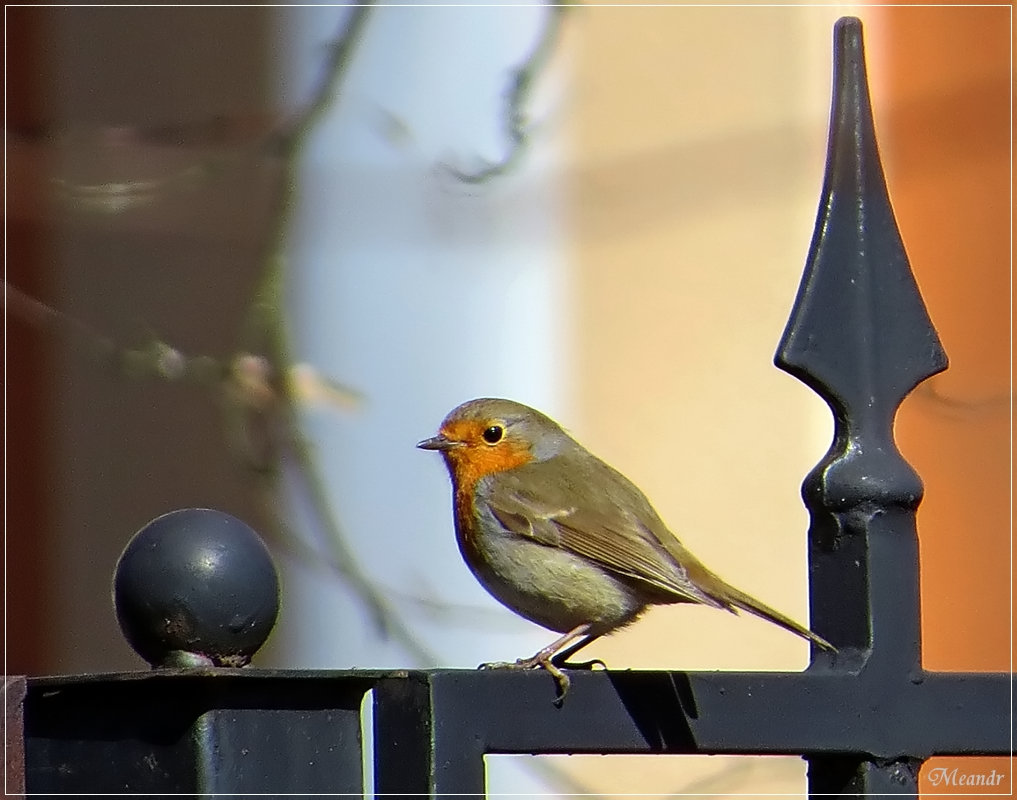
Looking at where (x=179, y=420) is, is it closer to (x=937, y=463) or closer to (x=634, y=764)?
(x=634, y=764)

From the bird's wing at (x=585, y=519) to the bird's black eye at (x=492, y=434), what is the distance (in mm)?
88

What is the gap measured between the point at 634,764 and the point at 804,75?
6.77ft

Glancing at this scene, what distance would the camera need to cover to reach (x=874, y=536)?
162 centimetres

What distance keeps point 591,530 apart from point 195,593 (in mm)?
1615

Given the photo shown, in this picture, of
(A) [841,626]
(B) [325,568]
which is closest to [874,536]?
(A) [841,626]

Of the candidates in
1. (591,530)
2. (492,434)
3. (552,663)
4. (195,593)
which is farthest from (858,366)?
(492,434)

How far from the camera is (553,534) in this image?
302cm

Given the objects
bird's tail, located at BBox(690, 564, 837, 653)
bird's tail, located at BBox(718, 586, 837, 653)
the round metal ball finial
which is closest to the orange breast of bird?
bird's tail, located at BBox(690, 564, 837, 653)

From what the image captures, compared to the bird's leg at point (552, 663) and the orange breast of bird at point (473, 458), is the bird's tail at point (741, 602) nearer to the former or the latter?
the bird's leg at point (552, 663)

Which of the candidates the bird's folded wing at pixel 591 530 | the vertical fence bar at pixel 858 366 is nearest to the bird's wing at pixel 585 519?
the bird's folded wing at pixel 591 530

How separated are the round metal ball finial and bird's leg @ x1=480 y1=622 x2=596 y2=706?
28cm

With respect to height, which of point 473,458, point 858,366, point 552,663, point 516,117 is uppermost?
point 516,117

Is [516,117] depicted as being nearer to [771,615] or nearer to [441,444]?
[441,444]

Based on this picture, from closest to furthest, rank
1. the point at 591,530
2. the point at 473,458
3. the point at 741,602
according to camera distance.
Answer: the point at 741,602, the point at 591,530, the point at 473,458
